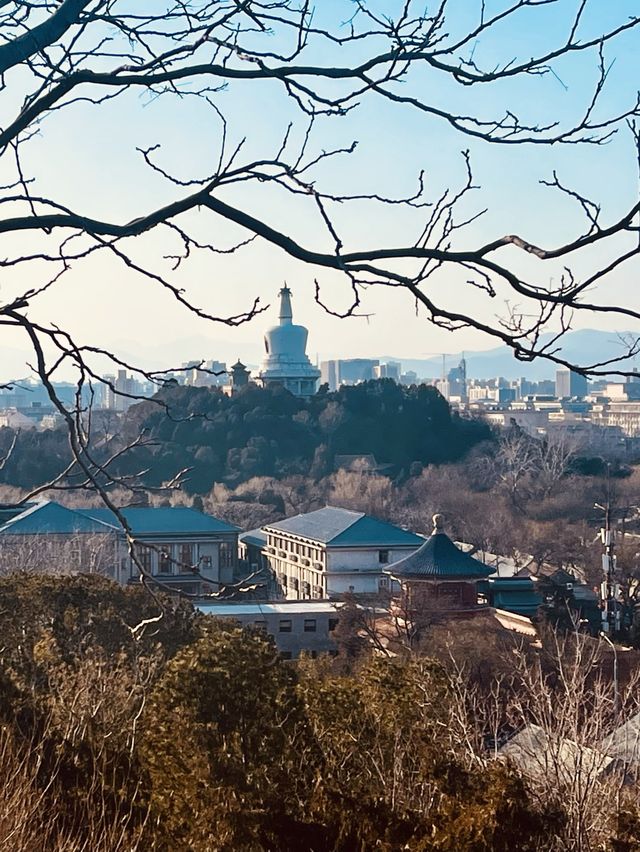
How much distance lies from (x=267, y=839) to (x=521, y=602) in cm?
1230

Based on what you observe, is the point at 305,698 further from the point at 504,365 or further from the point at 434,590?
the point at 504,365

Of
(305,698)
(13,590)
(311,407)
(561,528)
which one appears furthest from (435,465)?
(305,698)

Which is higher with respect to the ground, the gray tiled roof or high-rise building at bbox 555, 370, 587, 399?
Result: high-rise building at bbox 555, 370, 587, 399

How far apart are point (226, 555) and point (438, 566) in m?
8.83

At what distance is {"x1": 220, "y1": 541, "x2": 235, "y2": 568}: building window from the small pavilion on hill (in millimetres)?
8147

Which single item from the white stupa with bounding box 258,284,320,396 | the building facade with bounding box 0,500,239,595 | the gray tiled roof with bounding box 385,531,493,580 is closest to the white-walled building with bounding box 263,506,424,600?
the building facade with bounding box 0,500,239,595

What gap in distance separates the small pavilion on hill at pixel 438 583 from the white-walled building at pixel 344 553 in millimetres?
4726

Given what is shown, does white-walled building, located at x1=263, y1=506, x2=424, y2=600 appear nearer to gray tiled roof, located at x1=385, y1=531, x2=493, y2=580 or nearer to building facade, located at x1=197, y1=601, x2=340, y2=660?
building facade, located at x1=197, y1=601, x2=340, y2=660

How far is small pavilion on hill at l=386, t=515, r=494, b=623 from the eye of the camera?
14812mm

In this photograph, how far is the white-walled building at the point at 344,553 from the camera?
70.9ft

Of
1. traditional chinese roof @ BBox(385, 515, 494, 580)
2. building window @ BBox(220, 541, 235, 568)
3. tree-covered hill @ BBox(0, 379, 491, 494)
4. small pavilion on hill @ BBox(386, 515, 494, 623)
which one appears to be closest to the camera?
small pavilion on hill @ BBox(386, 515, 494, 623)

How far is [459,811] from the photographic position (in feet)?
13.5

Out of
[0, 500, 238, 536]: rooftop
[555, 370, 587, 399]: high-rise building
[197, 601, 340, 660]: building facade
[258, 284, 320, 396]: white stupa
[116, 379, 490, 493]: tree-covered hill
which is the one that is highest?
[555, 370, 587, 399]: high-rise building

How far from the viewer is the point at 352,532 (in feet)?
72.1
